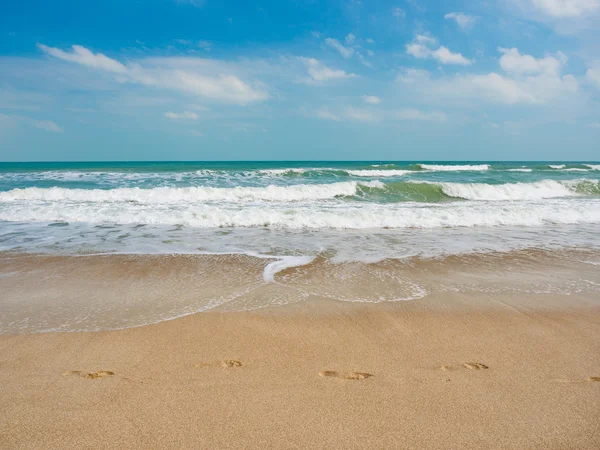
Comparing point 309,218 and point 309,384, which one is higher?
point 309,218

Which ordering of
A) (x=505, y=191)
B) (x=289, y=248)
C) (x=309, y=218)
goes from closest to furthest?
(x=289, y=248) < (x=309, y=218) < (x=505, y=191)

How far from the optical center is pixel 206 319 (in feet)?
11.8

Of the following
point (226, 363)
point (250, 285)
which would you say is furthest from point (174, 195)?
point (226, 363)

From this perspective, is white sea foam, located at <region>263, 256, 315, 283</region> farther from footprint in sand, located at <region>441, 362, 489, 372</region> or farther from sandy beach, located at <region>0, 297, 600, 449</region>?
footprint in sand, located at <region>441, 362, 489, 372</region>

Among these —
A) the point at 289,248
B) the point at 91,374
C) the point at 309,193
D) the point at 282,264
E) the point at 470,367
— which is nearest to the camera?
the point at 91,374

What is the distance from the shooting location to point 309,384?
2473mm

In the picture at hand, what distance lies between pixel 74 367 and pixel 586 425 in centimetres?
320

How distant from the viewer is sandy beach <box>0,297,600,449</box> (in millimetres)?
2006

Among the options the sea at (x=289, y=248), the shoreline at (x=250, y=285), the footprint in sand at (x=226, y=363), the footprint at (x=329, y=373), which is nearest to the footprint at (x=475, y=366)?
the footprint at (x=329, y=373)

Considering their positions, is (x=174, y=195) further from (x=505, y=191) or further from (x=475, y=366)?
(x=505, y=191)

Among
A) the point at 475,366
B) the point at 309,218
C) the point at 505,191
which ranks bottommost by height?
the point at 475,366

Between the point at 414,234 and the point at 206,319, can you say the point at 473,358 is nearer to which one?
the point at 206,319

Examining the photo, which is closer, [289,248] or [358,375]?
[358,375]

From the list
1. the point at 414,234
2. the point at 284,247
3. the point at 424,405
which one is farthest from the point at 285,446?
the point at 414,234
